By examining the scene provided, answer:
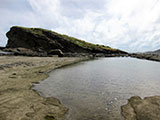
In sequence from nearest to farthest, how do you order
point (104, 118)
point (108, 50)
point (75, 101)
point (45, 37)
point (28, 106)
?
1. point (104, 118)
2. point (28, 106)
3. point (75, 101)
4. point (45, 37)
5. point (108, 50)

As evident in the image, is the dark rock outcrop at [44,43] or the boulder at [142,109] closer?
the boulder at [142,109]

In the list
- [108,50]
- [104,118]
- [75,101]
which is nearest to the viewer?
[104,118]

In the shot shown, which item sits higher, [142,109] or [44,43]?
[44,43]

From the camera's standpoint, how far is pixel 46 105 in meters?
9.54

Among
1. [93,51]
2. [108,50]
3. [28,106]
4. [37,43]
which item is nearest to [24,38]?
[37,43]

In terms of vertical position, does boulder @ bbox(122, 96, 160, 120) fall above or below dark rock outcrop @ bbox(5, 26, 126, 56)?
below

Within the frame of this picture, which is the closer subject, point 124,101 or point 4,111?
point 4,111

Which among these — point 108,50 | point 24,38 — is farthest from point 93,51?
point 24,38

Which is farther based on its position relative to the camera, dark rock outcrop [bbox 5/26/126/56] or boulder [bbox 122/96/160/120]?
dark rock outcrop [bbox 5/26/126/56]

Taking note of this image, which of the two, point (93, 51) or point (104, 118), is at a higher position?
point (93, 51)

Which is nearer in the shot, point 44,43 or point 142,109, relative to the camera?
point 142,109

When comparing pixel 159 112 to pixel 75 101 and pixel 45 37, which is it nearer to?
pixel 75 101

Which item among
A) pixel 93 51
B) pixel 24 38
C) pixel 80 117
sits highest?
pixel 24 38

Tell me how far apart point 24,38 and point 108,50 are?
73.0m
